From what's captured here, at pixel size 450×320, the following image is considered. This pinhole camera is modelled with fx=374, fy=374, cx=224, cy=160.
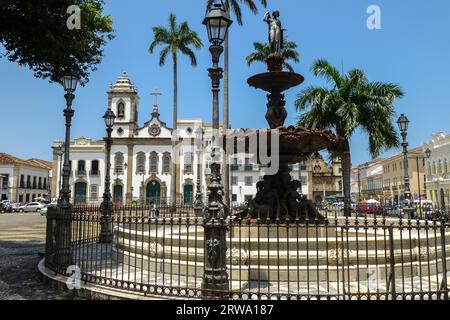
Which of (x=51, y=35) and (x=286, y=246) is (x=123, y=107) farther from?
(x=286, y=246)

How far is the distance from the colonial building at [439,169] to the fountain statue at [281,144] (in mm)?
39444

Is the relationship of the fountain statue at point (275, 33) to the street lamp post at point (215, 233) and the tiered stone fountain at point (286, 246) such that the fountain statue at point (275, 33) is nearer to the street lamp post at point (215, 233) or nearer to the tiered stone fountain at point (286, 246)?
the tiered stone fountain at point (286, 246)

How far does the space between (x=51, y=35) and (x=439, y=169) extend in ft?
158

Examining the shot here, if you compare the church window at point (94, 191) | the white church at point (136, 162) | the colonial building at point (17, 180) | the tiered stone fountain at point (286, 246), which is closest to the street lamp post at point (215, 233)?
the tiered stone fountain at point (286, 246)

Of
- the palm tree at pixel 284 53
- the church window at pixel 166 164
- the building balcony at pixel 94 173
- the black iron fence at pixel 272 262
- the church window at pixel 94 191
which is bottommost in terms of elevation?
the black iron fence at pixel 272 262

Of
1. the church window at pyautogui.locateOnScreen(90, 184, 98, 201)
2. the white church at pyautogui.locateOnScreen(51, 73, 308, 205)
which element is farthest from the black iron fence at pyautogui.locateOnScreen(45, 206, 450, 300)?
the church window at pyautogui.locateOnScreen(90, 184, 98, 201)

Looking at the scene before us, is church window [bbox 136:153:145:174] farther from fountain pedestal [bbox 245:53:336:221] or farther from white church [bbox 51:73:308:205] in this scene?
fountain pedestal [bbox 245:53:336:221]

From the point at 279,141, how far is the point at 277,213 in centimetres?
179

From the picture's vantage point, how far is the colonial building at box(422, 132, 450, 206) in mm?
44031

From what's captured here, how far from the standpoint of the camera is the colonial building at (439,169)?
44.0 metres

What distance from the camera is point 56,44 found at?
10.3 meters

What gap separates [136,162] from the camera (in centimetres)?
5712
